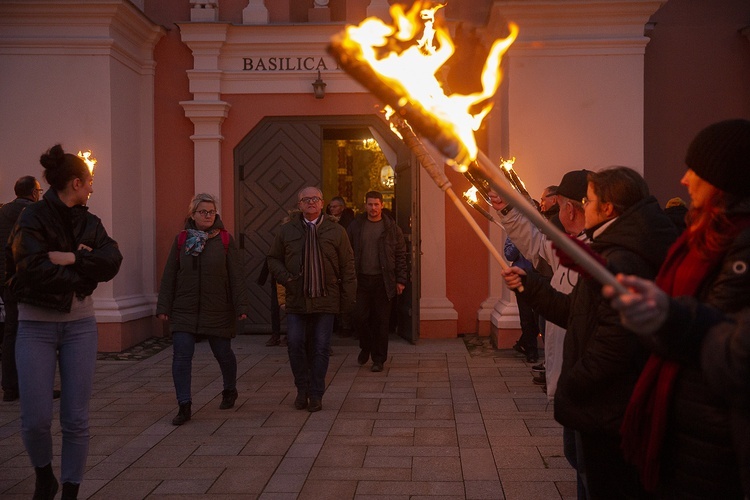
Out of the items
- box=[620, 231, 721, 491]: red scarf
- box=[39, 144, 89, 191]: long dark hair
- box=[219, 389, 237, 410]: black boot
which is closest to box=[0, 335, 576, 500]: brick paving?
box=[219, 389, 237, 410]: black boot

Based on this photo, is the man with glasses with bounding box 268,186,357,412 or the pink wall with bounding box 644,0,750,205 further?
the pink wall with bounding box 644,0,750,205

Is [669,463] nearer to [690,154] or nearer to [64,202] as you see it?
[690,154]

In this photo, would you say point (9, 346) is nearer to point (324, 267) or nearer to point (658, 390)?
point (324, 267)

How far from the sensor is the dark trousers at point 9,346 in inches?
264

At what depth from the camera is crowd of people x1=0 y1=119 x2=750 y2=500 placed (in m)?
1.96

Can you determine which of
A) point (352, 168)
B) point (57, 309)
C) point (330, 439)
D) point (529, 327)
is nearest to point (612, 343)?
point (57, 309)

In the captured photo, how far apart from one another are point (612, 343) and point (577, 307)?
334 millimetres

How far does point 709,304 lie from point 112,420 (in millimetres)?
5316

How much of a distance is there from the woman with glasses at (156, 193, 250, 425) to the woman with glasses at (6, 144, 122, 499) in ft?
6.56

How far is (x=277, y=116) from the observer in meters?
10.5

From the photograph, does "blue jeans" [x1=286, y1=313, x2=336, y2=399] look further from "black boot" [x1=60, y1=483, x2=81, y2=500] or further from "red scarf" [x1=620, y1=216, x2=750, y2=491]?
"red scarf" [x1=620, y1=216, x2=750, y2=491]

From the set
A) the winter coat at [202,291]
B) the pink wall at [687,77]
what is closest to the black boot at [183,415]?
the winter coat at [202,291]

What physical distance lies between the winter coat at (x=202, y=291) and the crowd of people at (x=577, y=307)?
0.01 metres

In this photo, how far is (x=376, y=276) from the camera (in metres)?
8.28
